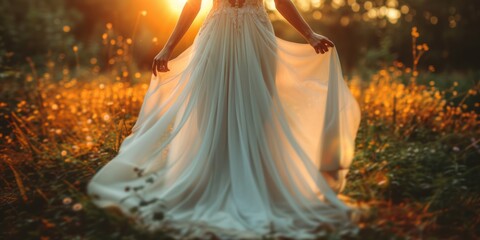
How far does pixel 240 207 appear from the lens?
3.16 metres

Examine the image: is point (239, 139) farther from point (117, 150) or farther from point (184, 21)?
point (117, 150)

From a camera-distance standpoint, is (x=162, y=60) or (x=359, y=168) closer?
(x=162, y=60)

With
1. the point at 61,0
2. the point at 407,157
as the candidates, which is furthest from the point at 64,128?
the point at 61,0

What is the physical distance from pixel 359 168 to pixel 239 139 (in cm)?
153

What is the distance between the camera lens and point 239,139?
3523 millimetres

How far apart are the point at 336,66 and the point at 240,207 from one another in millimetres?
1411

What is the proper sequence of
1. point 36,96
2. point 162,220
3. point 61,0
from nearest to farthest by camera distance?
point 162,220 → point 36,96 → point 61,0

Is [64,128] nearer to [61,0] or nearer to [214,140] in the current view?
[214,140]

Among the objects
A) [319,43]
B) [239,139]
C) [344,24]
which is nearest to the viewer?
[239,139]

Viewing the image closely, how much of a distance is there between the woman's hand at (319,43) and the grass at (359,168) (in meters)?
1.23

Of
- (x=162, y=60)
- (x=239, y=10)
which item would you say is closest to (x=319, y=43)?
(x=239, y=10)

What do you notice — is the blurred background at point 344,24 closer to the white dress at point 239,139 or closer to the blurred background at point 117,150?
the blurred background at point 117,150

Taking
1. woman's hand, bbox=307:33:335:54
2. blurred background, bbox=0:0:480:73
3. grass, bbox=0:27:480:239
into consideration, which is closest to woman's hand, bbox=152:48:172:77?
grass, bbox=0:27:480:239

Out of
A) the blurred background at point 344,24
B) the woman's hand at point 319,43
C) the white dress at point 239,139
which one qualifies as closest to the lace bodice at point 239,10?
the white dress at point 239,139
